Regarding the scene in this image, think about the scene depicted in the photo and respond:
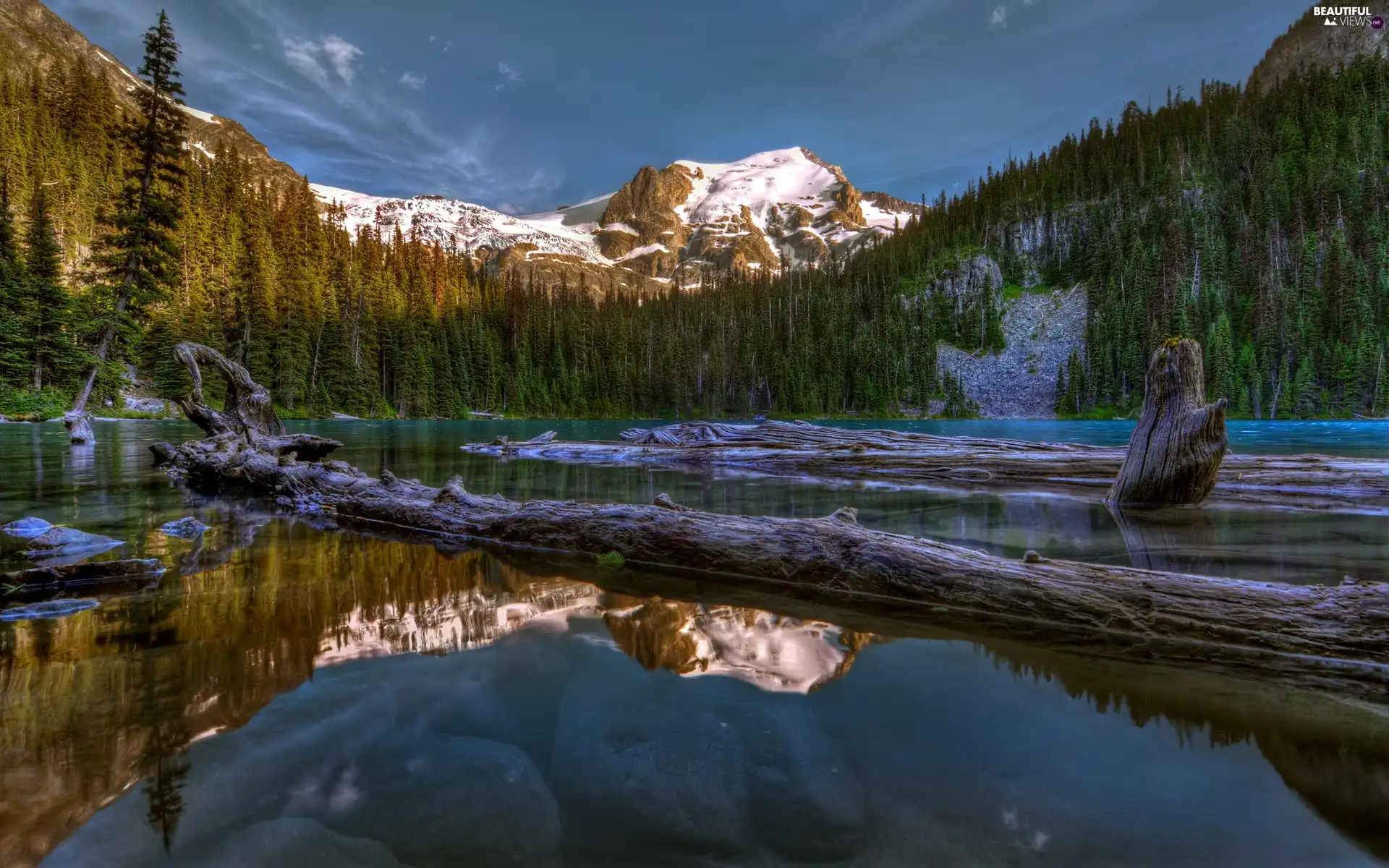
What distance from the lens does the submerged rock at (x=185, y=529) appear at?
770cm

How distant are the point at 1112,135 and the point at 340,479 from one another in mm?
153085

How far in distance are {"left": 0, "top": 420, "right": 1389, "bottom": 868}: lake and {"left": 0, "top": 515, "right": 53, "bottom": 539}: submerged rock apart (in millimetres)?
1690

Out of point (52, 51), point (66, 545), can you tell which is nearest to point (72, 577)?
point (66, 545)

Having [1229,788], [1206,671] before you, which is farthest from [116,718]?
[1206,671]

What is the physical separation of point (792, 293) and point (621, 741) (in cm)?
12102

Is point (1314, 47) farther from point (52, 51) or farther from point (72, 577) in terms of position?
point (52, 51)

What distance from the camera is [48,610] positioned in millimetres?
4688

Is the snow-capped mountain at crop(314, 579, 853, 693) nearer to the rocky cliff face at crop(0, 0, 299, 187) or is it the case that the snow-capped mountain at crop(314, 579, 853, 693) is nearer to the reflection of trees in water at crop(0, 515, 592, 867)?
the reflection of trees in water at crop(0, 515, 592, 867)

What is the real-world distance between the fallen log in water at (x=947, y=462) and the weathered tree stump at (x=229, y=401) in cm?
949

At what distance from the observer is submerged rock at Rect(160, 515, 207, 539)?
7.70 metres

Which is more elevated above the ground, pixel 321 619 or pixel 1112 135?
pixel 1112 135

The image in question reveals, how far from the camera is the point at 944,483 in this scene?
1457 centimetres

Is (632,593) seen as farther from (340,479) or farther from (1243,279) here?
(1243,279)

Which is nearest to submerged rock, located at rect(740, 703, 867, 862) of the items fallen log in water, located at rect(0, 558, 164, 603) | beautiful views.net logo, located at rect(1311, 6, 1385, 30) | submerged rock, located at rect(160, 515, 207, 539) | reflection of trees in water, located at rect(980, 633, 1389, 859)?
reflection of trees in water, located at rect(980, 633, 1389, 859)
